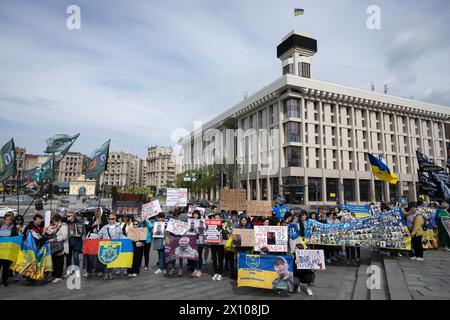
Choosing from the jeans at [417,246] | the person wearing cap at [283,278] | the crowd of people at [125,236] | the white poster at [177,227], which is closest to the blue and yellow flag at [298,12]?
the crowd of people at [125,236]

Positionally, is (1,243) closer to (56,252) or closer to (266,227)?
(56,252)

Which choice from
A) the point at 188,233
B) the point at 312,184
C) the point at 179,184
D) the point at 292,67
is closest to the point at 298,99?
the point at 292,67

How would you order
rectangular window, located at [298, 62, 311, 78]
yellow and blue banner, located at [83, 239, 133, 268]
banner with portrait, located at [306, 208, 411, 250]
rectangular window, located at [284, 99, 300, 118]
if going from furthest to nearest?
rectangular window, located at [298, 62, 311, 78] < rectangular window, located at [284, 99, 300, 118] < banner with portrait, located at [306, 208, 411, 250] < yellow and blue banner, located at [83, 239, 133, 268]

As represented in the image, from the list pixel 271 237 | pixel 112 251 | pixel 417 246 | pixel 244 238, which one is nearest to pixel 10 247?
pixel 112 251

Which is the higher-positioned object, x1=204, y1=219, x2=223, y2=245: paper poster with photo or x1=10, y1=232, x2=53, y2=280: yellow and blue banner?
x1=204, y1=219, x2=223, y2=245: paper poster with photo

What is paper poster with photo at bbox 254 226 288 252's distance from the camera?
7.16m

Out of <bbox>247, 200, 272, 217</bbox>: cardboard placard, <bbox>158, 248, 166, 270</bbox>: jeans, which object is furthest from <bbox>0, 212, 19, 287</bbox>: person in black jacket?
<bbox>247, 200, 272, 217</bbox>: cardboard placard

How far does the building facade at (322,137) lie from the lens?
171ft

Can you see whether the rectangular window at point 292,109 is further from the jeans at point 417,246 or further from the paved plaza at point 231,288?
the paved plaza at point 231,288

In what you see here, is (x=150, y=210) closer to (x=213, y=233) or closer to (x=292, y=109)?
(x=213, y=233)

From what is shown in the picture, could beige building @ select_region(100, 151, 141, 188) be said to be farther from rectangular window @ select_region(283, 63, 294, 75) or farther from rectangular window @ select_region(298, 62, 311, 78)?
rectangular window @ select_region(298, 62, 311, 78)

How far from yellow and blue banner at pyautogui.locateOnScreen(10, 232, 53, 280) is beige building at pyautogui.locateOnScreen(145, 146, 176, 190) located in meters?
146

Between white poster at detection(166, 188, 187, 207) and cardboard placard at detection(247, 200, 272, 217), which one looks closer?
cardboard placard at detection(247, 200, 272, 217)

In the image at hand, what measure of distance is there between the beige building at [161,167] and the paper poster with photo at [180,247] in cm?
14608
